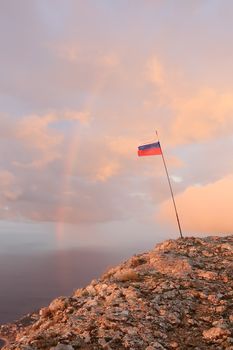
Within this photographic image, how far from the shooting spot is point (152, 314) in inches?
613

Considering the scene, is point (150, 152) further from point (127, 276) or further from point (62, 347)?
point (62, 347)

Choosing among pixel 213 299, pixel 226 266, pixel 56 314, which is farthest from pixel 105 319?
pixel 226 266

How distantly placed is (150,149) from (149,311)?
60.8 ft

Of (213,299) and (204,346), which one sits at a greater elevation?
(213,299)

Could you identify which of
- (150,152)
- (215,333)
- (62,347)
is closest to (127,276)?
(215,333)

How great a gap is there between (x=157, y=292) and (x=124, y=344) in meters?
4.59

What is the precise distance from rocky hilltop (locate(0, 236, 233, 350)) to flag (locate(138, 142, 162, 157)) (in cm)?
1155

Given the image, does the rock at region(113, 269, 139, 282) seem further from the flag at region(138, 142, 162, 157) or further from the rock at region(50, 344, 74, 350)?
the flag at region(138, 142, 162, 157)

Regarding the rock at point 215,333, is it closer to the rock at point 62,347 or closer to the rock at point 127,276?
the rock at point 62,347

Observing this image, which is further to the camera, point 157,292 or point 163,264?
point 163,264

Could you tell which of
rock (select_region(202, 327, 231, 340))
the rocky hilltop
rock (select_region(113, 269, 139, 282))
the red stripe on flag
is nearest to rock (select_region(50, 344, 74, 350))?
the rocky hilltop

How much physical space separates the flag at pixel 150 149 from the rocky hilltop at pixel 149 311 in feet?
37.9

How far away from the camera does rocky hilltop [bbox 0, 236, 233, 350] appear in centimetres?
1374

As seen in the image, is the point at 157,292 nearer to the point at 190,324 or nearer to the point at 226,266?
the point at 190,324
